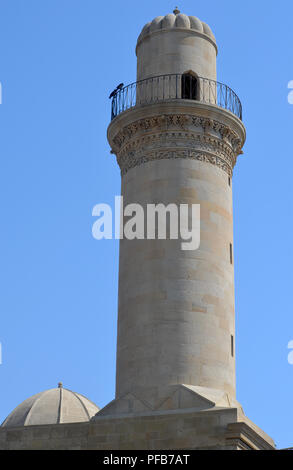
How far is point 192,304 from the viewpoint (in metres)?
24.9

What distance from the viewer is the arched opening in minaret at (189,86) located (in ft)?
90.3

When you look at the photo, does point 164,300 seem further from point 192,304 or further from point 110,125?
point 110,125

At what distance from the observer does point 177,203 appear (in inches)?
1014

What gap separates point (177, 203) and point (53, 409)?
13562 mm

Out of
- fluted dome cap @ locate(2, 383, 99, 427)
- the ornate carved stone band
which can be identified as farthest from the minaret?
fluted dome cap @ locate(2, 383, 99, 427)

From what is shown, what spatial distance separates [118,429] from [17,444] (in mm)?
2422

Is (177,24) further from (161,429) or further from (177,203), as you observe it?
(161,429)

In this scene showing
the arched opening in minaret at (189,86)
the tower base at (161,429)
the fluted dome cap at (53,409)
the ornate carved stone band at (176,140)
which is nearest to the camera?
the tower base at (161,429)

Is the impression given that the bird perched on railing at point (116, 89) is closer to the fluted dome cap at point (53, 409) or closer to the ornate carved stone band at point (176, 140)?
the ornate carved stone band at point (176, 140)

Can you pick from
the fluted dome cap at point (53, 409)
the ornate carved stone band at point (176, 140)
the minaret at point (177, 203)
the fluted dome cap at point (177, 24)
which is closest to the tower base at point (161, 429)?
the minaret at point (177, 203)

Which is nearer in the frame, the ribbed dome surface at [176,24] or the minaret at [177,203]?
the minaret at [177,203]

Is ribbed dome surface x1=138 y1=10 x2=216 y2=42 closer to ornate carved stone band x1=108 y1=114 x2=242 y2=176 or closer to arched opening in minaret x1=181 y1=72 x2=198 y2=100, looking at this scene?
arched opening in minaret x1=181 y1=72 x2=198 y2=100

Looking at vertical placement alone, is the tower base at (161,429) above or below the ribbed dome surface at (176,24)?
below

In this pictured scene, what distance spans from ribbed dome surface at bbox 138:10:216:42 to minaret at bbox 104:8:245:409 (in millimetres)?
27
